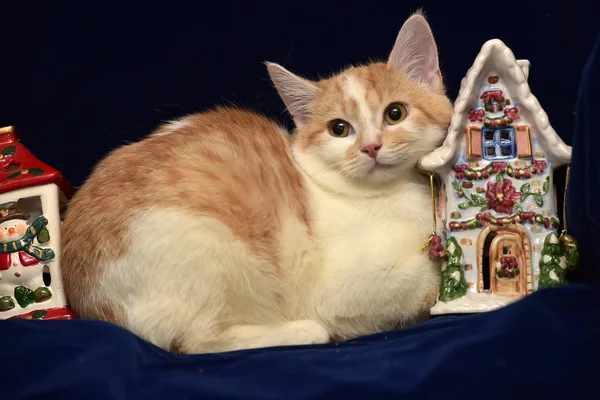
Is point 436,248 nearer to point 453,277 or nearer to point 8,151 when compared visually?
point 453,277

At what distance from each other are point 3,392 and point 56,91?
1.11 metres

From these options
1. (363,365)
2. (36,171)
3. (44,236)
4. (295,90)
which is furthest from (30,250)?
(363,365)

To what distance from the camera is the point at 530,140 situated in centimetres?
145

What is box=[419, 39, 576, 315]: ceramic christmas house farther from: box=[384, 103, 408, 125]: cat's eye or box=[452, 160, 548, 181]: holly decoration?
box=[384, 103, 408, 125]: cat's eye

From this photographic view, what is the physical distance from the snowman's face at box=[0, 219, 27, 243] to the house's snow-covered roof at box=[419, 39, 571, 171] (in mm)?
900

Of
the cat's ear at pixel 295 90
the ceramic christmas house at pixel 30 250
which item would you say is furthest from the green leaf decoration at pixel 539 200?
the ceramic christmas house at pixel 30 250

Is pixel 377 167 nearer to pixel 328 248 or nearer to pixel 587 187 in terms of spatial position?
pixel 328 248

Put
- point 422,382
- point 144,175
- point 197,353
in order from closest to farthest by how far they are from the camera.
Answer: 1. point 422,382
2. point 197,353
3. point 144,175

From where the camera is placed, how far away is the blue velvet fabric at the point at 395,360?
3.36 feet

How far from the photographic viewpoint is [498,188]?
1.46 meters

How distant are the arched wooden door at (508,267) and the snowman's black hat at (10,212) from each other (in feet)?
3.46

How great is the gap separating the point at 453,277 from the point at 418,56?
1.79ft

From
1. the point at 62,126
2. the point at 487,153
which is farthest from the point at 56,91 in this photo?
the point at 487,153

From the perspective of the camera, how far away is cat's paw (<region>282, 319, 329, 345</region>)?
1.42 m
